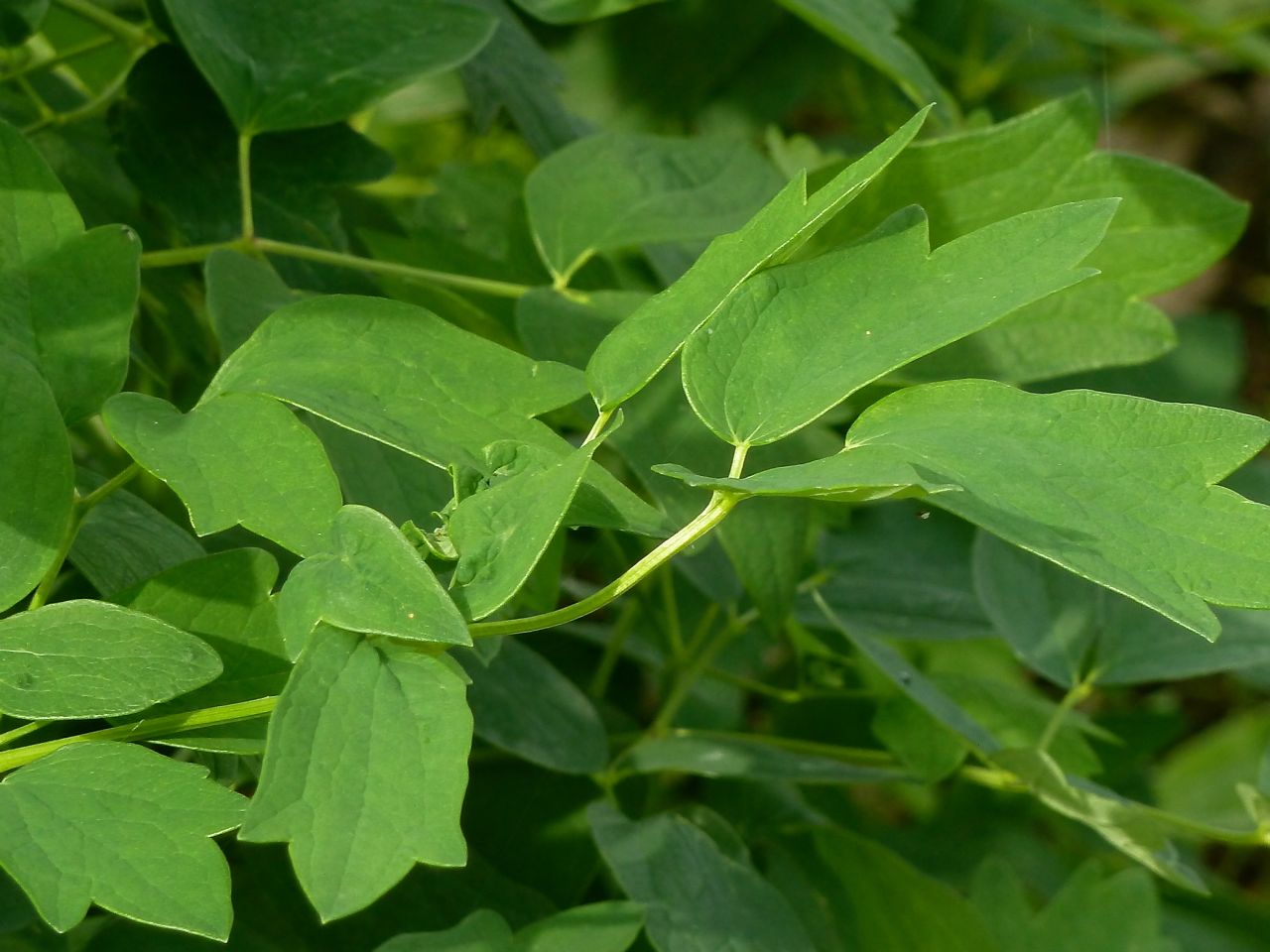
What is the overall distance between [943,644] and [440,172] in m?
0.55

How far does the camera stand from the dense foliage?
27 cm

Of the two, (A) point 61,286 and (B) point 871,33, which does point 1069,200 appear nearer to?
(B) point 871,33

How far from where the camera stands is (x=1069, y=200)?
1.65 ft

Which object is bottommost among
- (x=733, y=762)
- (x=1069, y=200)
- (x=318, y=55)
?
(x=733, y=762)

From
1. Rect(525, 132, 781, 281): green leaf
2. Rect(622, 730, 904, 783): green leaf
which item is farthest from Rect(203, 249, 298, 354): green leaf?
Rect(622, 730, 904, 783): green leaf

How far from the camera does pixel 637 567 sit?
0.29 m

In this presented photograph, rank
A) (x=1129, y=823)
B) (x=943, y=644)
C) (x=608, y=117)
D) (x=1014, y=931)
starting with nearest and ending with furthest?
(x=1129, y=823) < (x=1014, y=931) < (x=608, y=117) < (x=943, y=644)

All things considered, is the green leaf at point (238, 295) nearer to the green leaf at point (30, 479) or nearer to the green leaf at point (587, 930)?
the green leaf at point (30, 479)

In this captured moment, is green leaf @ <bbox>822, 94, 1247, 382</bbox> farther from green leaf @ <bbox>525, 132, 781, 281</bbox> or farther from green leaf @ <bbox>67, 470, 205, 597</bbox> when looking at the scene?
green leaf @ <bbox>67, 470, 205, 597</bbox>

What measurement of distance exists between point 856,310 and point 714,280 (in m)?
0.04

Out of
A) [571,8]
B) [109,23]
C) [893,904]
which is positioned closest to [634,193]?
[571,8]

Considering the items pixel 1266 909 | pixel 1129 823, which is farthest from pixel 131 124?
pixel 1266 909

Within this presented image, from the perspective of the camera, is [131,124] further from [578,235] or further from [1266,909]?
[1266,909]

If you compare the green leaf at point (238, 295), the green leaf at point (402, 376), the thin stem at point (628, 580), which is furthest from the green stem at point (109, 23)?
the thin stem at point (628, 580)
